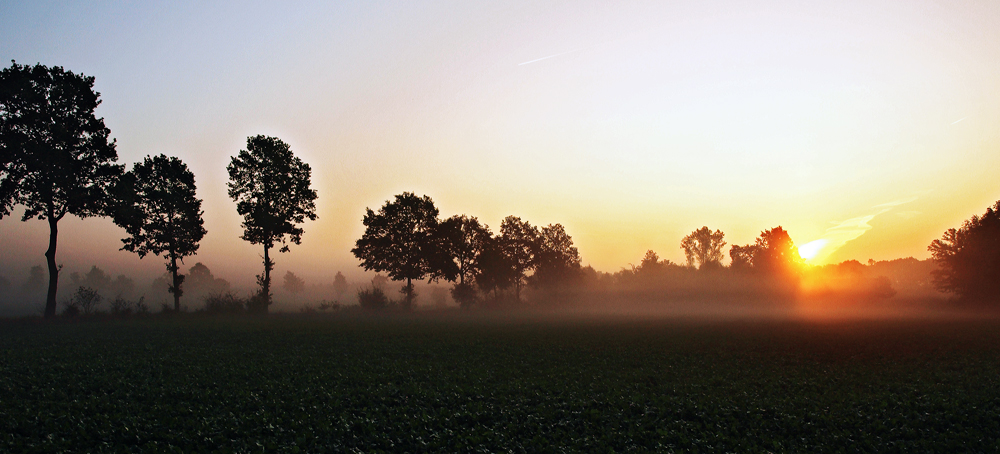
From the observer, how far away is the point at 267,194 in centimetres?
4944

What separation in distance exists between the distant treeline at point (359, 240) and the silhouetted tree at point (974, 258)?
0.47 ft

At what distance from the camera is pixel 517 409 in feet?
42.0

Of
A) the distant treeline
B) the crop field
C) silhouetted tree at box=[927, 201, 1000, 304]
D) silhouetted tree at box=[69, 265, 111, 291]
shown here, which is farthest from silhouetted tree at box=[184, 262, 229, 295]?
silhouetted tree at box=[927, 201, 1000, 304]

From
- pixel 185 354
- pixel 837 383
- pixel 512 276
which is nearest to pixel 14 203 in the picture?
pixel 185 354

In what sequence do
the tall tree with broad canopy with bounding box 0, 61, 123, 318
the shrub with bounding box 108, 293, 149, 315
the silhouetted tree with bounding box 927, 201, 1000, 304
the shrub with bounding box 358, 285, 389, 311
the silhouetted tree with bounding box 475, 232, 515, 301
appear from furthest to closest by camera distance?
the silhouetted tree with bounding box 475, 232, 515, 301
the shrub with bounding box 358, 285, 389, 311
the silhouetted tree with bounding box 927, 201, 1000, 304
the shrub with bounding box 108, 293, 149, 315
the tall tree with broad canopy with bounding box 0, 61, 123, 318

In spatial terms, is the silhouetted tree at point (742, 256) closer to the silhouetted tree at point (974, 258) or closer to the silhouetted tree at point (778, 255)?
the silhouetted tree at point (778, 255)

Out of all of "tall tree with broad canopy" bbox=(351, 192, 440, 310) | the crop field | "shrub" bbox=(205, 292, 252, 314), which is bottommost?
the crop field

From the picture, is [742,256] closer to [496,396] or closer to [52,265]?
[496,396]

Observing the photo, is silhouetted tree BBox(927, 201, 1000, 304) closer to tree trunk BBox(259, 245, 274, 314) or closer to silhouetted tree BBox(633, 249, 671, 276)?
silhouetted tree BBox(633, 249, 671, 276)

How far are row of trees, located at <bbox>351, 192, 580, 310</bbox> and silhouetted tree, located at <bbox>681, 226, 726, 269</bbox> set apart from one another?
151 ft

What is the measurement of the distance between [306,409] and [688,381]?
44.2 feet

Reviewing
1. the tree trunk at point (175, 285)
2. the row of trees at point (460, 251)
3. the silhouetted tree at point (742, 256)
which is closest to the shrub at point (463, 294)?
the row of trees at point (460, 251)

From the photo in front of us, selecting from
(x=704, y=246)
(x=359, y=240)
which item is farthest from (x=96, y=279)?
(x=704, y=246)

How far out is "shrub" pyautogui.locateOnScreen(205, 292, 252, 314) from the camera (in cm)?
4700
